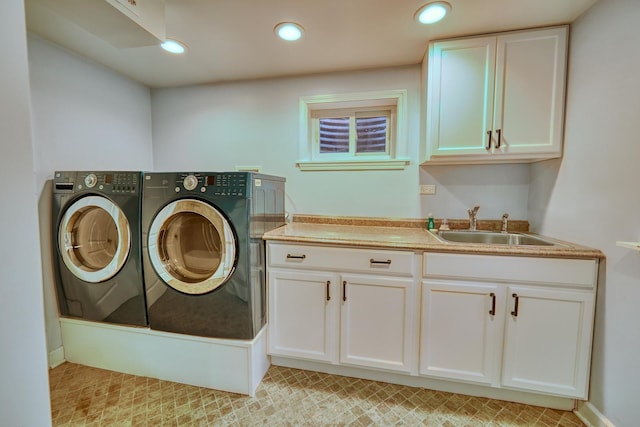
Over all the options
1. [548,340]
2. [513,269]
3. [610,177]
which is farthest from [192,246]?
[610,177]

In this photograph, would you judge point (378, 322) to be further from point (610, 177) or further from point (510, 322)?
point (610, 177)

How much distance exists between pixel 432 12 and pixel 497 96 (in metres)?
0.67

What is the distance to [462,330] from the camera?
1.47 m

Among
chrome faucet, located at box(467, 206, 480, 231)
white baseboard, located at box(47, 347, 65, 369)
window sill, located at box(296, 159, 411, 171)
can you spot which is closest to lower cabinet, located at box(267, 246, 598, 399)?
chrome faucet, located at box(467, 206, 480, 231)

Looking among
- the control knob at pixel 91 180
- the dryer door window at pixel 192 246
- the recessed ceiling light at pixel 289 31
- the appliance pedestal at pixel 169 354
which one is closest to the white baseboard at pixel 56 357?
the appliance pedestal at pixel 169 354

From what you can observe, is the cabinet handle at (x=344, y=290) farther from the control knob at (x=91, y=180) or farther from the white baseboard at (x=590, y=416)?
the control knob at (x=91, y=180)

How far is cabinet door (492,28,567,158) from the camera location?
154 cm

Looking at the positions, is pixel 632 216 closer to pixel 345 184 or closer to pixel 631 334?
pixel 631 334

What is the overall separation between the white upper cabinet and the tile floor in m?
1.54

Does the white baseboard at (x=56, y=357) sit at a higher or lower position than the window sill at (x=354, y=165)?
lower

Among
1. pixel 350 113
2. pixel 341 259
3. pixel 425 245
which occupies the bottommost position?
pixel 341 259

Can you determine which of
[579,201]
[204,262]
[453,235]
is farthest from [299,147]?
[579,201]

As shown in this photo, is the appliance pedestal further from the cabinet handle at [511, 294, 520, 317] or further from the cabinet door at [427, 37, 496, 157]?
the cabinet door at [427, 37, 496, 157]

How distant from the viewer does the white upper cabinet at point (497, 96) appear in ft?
5.09
